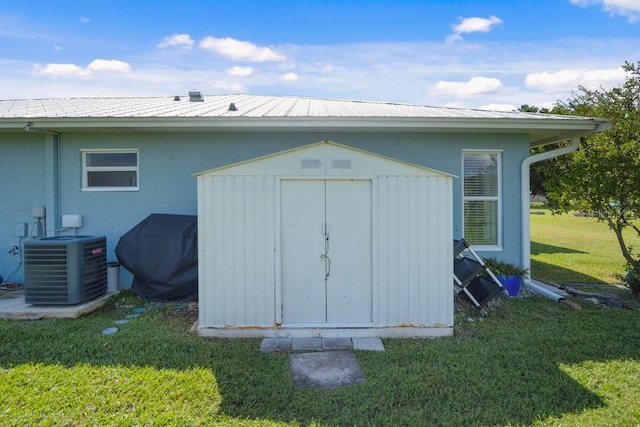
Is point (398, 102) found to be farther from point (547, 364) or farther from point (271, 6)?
point (547, 364)

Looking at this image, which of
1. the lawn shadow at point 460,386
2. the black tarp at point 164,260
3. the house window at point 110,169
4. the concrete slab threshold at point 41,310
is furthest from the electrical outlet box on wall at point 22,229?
the lawn shadow at point 460,386

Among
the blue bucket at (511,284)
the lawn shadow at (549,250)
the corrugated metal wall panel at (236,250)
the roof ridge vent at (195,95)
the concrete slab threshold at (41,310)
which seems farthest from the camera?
the lawn shadow at (549,250)

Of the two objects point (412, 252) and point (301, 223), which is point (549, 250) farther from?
point (301, 223)

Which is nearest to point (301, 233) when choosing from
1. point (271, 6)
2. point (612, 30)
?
point (271, 6)

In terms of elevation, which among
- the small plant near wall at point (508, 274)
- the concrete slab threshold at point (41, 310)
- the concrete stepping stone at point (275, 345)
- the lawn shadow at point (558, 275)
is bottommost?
the concrete stepping stone at point (275, 345)

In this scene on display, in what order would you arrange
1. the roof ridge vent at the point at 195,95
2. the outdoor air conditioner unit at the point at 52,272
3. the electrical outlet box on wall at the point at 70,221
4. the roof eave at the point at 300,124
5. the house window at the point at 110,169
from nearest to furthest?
the outdoor air conditioner unit at the point at 52,272
the roof eave at the point at 300,124
the electrical outlet box on wall at the point at 70,221
the house window at the point at 110,169
the roof ridge vent at the point at 195,95

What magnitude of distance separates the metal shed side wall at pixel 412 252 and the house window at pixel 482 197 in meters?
2.33

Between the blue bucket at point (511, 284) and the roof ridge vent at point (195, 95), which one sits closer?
the blue bucket at point (511, 284)

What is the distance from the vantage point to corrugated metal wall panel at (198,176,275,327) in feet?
14.9

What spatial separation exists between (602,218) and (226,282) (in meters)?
6.26

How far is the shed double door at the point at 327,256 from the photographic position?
4664 mm

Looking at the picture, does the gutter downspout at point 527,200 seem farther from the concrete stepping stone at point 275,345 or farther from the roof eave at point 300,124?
the concrete stepping stone at point 275,345

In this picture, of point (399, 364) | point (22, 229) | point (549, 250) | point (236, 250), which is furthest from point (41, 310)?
point (549, 250)

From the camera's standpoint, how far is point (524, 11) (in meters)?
9.02
